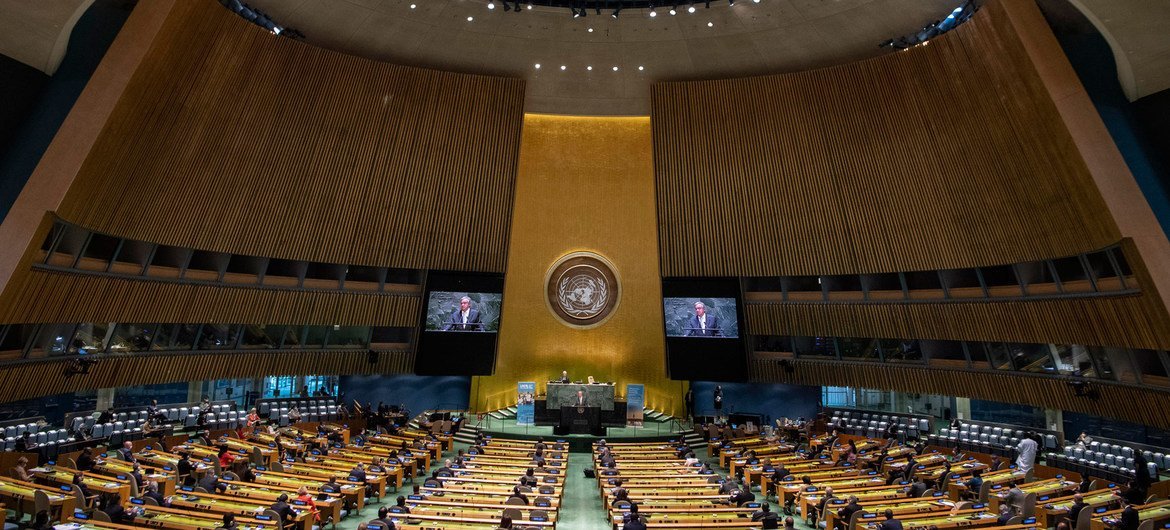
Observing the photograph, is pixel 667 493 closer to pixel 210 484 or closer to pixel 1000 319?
pixel 210 484

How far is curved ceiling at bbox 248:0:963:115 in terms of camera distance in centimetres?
1647

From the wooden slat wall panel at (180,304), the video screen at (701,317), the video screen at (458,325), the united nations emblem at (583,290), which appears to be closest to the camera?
the wooden slat wall panel at (180,304)

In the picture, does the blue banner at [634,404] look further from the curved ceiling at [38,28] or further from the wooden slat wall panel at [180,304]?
the curved ceiling at [38,28]

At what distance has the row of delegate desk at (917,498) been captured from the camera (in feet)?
34.1

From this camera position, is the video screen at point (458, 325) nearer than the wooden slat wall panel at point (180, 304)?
No

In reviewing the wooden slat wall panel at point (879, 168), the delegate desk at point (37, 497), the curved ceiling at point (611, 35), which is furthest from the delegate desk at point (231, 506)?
the wooden slat wall panel at point (879, 168)

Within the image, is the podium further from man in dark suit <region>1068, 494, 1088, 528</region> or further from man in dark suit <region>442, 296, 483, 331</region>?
man in dark suit <region>1068, 494, 1088, 528</region>

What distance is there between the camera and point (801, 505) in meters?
12.0

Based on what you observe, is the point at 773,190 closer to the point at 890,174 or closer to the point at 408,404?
the point at 890,174

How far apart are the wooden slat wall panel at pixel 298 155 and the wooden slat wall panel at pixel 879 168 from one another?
17.6ft

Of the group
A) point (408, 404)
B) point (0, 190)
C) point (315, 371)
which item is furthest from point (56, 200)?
point (408, 404)

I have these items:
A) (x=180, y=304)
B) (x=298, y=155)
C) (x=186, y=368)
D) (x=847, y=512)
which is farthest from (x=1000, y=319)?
(x=186, y=368)

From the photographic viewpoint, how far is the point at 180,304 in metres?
15.8

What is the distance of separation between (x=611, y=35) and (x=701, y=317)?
831 cm
